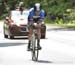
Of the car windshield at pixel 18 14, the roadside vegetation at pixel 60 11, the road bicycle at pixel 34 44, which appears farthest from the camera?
the roadside vegetation at pixel 60 11

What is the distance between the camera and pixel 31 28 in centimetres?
1423

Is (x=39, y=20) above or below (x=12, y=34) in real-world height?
above

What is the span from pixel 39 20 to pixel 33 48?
860 millimetres

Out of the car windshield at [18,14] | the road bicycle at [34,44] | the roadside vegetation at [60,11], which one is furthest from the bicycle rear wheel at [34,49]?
the roadside vegetation at [60,11]

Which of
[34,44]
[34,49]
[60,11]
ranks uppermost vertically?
[34,44]

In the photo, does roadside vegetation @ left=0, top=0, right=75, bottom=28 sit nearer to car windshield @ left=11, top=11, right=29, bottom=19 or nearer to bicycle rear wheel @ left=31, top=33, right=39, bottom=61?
car windshield @ left=11, top=11, right=29, bottom=19

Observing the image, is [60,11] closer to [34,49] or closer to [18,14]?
[18,14]

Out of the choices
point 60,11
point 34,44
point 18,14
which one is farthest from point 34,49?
point 60,11

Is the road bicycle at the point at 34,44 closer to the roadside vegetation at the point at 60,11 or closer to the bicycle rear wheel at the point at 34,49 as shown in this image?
the bicycle rear wheel at the point at 34,49

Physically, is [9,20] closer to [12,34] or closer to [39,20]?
[12,34]

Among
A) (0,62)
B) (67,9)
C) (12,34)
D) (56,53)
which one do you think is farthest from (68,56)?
(67,9)

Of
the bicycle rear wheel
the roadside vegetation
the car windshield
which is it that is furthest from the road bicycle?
the roadside vegetation

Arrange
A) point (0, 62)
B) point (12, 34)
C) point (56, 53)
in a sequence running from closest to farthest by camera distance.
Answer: point (0, 62) → point (56, 53) → point (12, 34)

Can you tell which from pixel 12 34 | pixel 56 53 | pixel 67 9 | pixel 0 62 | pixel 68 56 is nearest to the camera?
pixel 0 62
